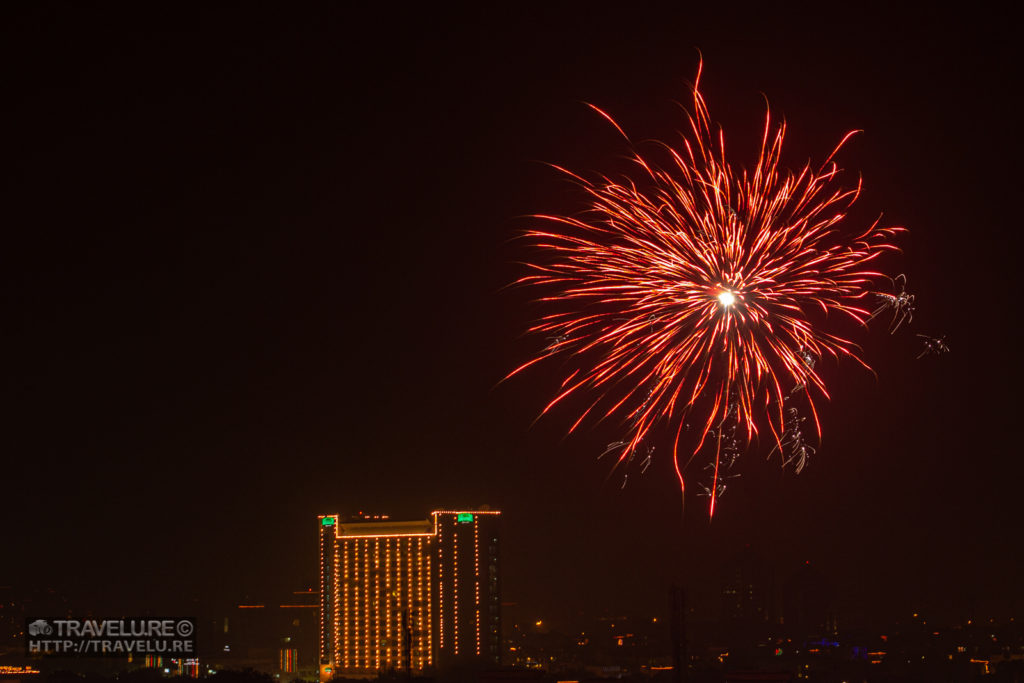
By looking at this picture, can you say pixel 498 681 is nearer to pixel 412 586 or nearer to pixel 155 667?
pixel 155 667

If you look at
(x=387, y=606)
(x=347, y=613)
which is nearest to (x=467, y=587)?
(x=387, y=606)

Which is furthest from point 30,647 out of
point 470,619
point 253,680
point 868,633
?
point 868,633

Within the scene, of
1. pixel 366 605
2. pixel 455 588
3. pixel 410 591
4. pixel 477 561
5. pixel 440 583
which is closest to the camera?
pixel 455 588

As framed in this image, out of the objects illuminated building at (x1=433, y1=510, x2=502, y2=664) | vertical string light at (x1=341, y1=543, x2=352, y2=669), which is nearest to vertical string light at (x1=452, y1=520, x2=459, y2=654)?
illuminated building at (x1=433, y1=510, x2=502, y2=664)

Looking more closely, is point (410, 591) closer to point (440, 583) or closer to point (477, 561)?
point (440, 583)

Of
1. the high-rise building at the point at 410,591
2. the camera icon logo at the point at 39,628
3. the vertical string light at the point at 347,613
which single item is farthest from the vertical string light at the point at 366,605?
the camera icon logo at the point at 39,628

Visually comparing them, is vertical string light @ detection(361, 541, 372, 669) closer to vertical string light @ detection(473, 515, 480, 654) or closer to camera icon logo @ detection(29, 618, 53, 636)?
vertical string light @ detection(473, 515, 480, 654)
